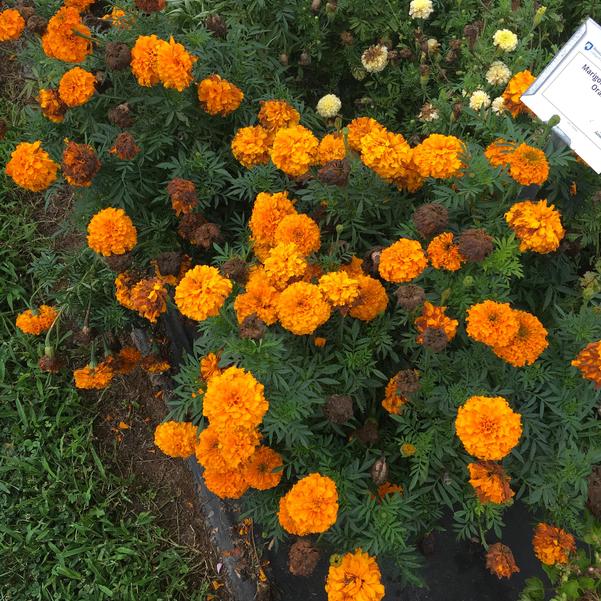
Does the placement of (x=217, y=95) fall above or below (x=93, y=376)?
above

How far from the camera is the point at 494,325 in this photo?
1704 millimetres

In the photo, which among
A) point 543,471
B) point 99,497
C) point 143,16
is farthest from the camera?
point 99,497

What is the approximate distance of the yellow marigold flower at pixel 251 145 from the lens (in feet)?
7.52

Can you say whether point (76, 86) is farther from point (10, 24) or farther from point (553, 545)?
point (553, 545)

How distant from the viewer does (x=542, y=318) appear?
240 cm

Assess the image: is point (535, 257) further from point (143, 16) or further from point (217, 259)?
point (143, 16)

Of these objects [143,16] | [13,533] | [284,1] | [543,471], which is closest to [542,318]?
[543,471]

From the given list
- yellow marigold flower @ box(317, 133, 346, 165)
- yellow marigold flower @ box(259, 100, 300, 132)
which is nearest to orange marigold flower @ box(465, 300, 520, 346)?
yellow marigold flower @ box(317, 133, 346, 165)

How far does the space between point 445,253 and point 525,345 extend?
0.38 metres

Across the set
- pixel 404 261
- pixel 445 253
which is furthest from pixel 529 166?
pixel 404 261

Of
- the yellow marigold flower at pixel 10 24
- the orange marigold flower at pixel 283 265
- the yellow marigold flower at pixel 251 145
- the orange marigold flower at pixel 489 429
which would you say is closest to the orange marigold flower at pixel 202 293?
the orange marigold flower at pixel 283 265

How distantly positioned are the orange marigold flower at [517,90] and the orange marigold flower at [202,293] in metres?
1.29

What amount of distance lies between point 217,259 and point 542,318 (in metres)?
1.38

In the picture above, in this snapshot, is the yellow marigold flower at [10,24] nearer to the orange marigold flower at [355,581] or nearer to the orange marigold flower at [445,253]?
the orange marigold flower at [445,253]
